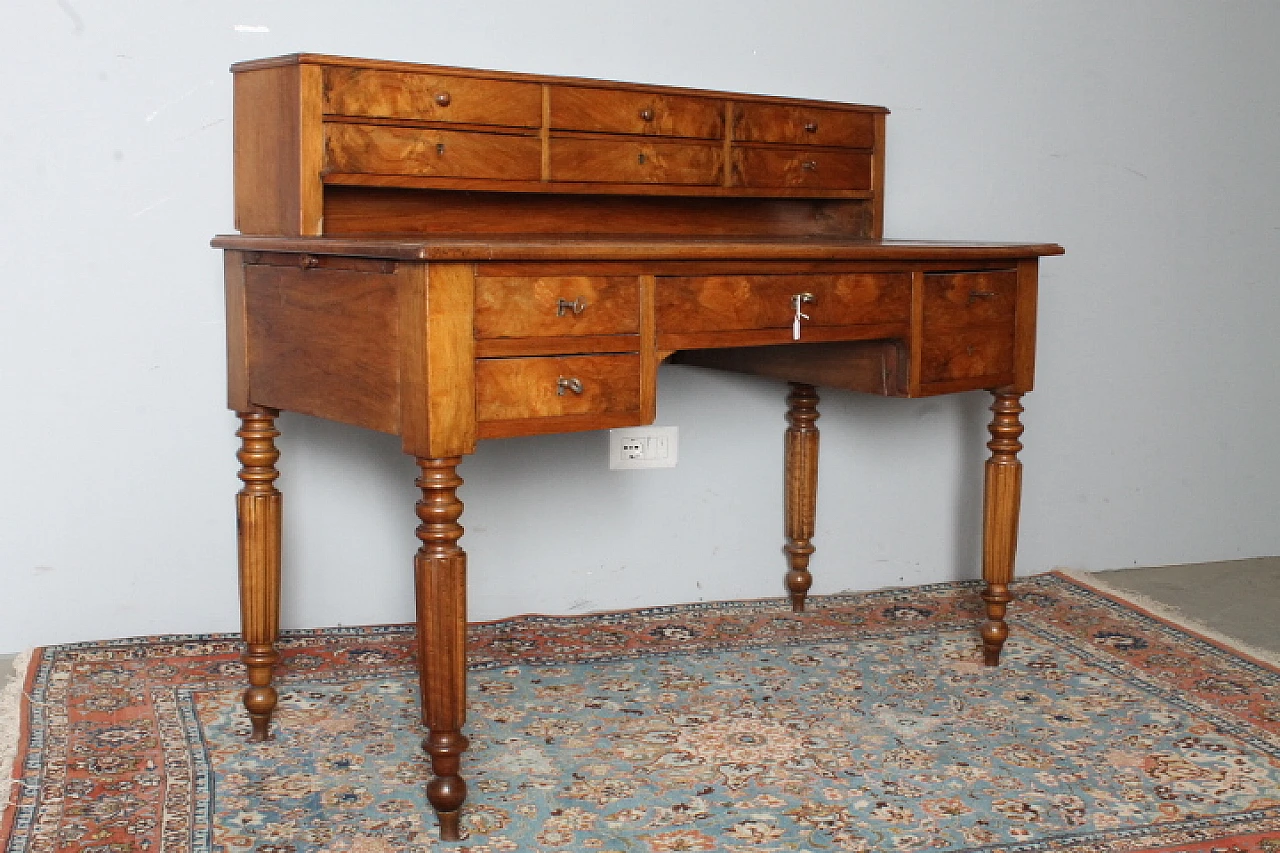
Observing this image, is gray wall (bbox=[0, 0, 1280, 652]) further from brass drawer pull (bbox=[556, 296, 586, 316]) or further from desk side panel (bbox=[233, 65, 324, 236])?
brass drawer pull (bbox=[556, 296, 586, 316])

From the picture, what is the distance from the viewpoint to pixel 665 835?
76.5 inches

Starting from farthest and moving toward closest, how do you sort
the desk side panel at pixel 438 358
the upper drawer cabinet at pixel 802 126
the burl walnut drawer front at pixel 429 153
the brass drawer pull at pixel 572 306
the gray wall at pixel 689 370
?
the upper drawer cabinet at pixel 802 126, the gray wall at pixel 689 370, the burl walnut drawer front at pixel 429 153, the brass drawer pull at pixel 572 306, the desk side panel at pixel 438 358

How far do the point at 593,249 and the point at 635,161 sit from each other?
764mm

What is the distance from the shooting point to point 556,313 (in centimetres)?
191

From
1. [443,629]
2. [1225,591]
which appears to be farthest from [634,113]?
[1225,591]

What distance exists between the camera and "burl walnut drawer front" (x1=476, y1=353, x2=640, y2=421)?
1864 millimetres

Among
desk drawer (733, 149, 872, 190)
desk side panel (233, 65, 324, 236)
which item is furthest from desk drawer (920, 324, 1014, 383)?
desk side panel (233, 65, 324, 236)

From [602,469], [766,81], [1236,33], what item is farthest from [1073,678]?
[1236,33]

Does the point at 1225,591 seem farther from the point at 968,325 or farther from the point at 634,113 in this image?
the point at 634,113

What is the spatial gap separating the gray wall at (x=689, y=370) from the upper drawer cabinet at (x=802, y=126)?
0.17m

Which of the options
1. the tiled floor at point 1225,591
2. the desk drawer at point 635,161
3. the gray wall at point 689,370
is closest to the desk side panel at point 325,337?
the gray wall at point 689,370

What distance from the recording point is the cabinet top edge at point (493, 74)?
7.43 feet

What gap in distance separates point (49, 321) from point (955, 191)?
1.97m

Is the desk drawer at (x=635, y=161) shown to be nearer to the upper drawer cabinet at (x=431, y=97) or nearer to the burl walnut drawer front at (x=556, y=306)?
the upper drawer cabinet at (x=431, y=97)
